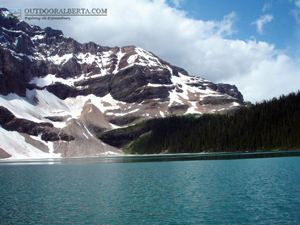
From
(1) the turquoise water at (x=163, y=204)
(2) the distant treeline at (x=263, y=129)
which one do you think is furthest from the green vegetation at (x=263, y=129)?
Answer: (1) the turquoise water at (x=163, y=204)

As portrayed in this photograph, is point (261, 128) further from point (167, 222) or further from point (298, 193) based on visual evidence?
point (167, 222)

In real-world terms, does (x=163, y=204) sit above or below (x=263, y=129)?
below

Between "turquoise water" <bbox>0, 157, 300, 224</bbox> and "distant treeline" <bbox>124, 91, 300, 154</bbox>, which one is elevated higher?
"distant treeline" <bbox>124, 91, 300, 154</bbox>

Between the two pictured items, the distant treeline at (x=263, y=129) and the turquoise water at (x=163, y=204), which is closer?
the turquoise water at (x=163, y=204)

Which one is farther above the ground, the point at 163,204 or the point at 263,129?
the point at 263,129

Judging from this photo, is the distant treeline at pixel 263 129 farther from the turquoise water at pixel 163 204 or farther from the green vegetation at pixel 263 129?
the turquoise water at pixel 163 204

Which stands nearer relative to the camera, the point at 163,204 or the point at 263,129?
the point at 163,204

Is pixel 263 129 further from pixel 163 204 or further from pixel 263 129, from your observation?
pixel 163 204

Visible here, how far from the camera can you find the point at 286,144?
145m

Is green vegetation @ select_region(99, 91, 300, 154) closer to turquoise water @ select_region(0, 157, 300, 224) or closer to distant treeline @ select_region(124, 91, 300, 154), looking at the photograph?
distant treeline @ select_region(124, 91, 300, 154)

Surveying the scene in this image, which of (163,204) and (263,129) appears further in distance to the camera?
(263,129)

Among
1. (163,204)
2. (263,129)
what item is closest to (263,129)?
(263,129)

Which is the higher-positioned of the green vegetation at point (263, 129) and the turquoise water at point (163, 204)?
the green vegetation at point (263, 129)

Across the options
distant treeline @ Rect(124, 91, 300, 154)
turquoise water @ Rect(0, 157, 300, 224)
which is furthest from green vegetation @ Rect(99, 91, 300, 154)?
turquoise water @ Rect(0, 157, 300, 224)
